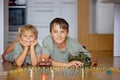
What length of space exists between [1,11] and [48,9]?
52.5 inches

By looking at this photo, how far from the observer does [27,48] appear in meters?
2.12

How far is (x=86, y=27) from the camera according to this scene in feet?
13.8

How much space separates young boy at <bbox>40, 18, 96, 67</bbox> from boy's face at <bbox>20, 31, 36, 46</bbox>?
0.08m

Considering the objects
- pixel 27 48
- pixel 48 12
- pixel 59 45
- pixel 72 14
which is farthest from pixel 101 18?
pixel 27 48

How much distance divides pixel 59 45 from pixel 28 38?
0.69 feet

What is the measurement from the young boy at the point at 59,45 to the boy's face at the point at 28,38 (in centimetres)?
8

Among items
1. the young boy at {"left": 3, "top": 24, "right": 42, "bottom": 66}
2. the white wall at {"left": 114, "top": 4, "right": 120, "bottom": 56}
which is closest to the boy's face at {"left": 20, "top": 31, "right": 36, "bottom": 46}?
the young boy at {"left": 3, "top": 24, "right": 42, "bottom": 66}

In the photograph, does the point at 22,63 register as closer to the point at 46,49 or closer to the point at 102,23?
the point at 46,49

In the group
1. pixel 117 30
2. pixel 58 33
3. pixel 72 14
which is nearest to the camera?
pixel 58 33

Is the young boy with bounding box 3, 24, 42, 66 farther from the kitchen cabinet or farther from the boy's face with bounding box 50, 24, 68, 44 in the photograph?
the kitchen cabinet

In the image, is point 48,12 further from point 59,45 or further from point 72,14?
point 59,45

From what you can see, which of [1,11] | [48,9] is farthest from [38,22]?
[1,11]

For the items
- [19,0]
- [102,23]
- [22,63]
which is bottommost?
[22,63]

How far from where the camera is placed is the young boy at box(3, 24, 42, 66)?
6.93ft
